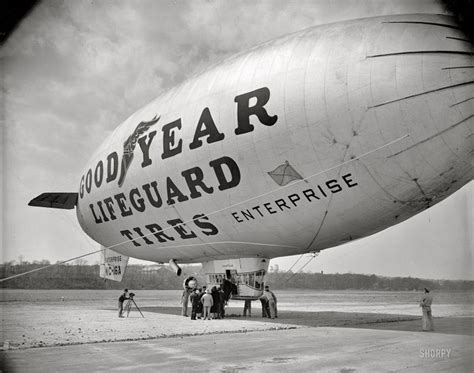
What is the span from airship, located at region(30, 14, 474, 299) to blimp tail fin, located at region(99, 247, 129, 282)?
8.80 meters

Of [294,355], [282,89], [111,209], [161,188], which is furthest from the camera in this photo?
[111,209]

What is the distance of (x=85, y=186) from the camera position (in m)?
26.8

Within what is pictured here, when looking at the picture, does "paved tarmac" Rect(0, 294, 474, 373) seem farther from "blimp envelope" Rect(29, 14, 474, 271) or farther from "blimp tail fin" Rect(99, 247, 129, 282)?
"blimp tail fin" Rect(99, 247, 129, 282)

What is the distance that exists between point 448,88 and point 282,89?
4.84 metres

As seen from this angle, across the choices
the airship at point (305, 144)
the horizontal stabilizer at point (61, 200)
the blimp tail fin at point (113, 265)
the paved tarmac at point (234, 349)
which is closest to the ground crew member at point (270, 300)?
the airship at point (305, 144)

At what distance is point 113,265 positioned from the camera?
1214 inches

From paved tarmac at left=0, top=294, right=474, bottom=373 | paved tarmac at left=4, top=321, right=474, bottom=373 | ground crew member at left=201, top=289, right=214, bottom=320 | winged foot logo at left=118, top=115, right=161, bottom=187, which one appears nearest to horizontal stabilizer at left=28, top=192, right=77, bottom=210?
winged foot logo at left=118, top=115, right=161, bottom=187

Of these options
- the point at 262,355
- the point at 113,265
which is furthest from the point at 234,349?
the point at 113,265

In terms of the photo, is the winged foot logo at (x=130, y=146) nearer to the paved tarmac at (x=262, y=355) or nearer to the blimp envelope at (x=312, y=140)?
the blimp envelope at (x=312, y=140)

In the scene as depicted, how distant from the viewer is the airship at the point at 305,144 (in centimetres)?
1319

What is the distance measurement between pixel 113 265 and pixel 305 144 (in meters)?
19.8

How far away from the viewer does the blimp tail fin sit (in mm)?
29875

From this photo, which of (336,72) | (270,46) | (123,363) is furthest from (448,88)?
(123,363)

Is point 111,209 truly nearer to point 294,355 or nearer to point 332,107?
point 332,107
